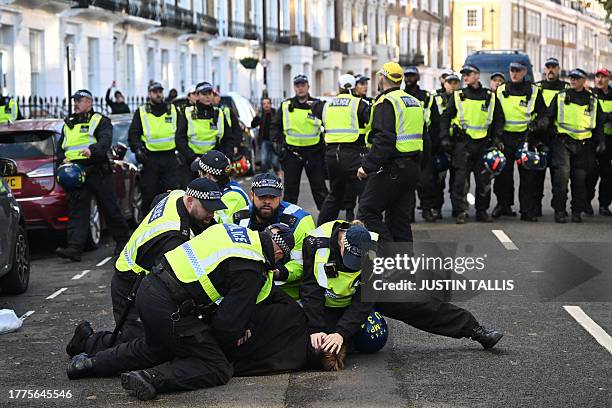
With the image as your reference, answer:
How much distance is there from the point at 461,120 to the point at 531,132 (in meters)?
1.12

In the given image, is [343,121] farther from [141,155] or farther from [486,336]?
[486,336]

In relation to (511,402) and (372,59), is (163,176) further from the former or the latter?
(372,59)

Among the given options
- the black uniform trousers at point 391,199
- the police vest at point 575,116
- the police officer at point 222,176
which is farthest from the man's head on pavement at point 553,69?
the police officer at point 222,176

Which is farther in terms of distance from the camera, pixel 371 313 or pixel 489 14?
pixel 489 14

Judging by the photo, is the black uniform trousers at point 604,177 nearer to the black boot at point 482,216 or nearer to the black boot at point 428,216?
the black boot at point 482,216

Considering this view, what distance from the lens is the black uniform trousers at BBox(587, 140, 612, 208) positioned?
1845 cm

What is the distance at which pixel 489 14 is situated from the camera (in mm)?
110562

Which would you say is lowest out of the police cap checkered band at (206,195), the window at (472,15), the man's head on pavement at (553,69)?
the police cap checkered band at (206,195)

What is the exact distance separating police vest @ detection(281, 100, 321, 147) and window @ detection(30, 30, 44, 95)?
65.6ft

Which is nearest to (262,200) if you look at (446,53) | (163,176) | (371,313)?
(371,313)

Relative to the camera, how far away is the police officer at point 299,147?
17.1 m

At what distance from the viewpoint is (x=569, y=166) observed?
1798 cm

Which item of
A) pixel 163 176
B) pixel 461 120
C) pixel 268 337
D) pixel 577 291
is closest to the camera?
pixel 268 337

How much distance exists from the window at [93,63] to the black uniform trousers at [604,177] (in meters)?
23.8
